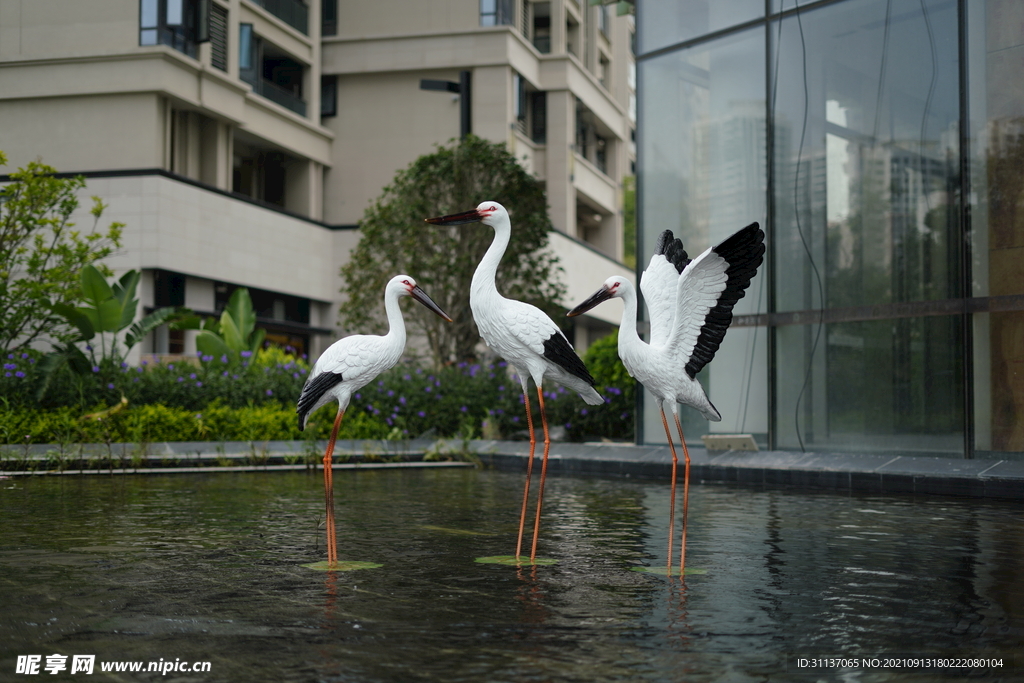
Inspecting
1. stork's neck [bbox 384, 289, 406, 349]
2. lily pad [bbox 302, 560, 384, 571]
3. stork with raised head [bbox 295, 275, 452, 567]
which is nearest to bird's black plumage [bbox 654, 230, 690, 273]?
stork with raised head [bbox 295, 275, 452, 567]

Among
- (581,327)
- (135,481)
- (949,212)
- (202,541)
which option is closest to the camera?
(202,541)

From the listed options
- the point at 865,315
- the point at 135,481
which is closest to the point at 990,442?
the point at 865,315

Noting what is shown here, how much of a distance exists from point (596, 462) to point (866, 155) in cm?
540

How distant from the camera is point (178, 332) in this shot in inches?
990

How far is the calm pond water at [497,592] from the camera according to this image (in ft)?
12.9

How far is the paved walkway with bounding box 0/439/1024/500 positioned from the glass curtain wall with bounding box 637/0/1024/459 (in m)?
1.01

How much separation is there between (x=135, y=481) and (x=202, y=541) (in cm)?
528

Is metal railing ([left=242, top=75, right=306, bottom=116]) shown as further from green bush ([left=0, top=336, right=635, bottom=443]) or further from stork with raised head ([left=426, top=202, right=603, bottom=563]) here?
stork with raised head ([left=426, top=202, right=603, bottom=563])

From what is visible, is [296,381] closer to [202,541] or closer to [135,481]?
[135,481]

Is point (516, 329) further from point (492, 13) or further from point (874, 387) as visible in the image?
point (492, 13)

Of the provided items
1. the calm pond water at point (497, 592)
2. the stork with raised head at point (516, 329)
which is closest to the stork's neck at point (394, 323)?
the stork with raised head at point (516, 329)

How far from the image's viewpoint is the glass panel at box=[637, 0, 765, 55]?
15.3 meters

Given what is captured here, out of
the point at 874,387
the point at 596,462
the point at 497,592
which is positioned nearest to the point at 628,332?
the point at 497,592

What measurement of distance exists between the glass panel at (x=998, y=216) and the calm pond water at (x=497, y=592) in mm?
3263
